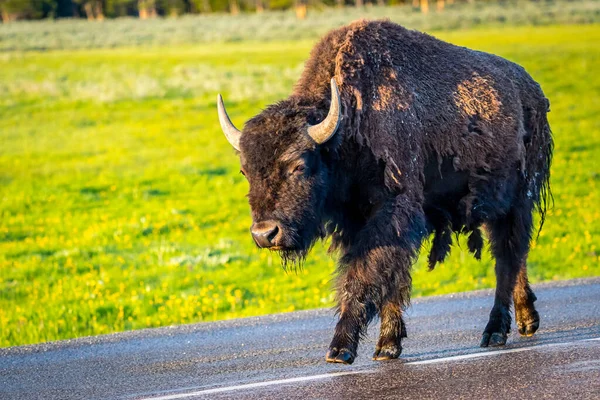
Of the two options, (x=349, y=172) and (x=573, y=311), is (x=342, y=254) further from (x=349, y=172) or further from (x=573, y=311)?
(x=573, y=311)

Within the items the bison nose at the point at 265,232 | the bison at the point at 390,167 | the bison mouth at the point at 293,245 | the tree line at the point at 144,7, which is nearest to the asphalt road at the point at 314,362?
the bison at the point at 390,167

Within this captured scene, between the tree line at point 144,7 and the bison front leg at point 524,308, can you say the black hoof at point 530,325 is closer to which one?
the bison front leg at point 524,308

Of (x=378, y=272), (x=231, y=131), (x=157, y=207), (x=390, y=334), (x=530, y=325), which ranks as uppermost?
(x=231, y=131)

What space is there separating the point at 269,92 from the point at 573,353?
29.6 m

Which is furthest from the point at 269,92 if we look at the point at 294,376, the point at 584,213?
the point at 294,376

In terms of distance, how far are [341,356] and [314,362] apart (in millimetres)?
622

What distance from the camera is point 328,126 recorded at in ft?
24.6

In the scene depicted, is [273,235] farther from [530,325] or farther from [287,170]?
[530,325]

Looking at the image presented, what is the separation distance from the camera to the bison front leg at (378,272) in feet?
23.8

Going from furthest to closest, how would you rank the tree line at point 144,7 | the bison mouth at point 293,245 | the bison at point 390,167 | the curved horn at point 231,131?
1. the tree line at point 144,7
2. the curved horn at point 231,131
3. the bison at point 390,167
4. the bison mouth at point 293,245

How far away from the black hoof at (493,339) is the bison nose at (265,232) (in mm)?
2057

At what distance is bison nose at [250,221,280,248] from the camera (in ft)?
23.0

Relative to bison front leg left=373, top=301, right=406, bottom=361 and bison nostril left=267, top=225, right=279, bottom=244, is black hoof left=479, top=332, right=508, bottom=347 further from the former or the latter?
bison nostril left=267, top=225, right=279, bottom=244

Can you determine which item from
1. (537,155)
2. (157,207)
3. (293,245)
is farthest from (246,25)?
(293,245)
